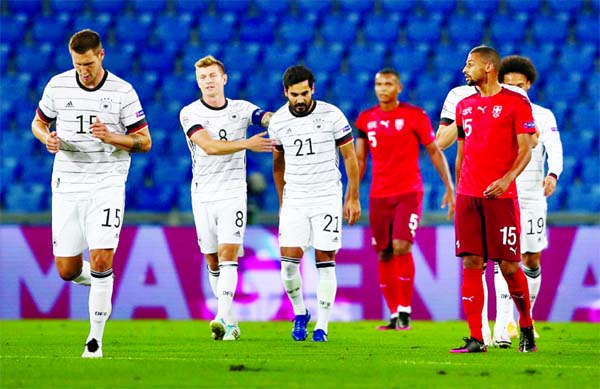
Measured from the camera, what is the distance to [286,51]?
1873 centimetres

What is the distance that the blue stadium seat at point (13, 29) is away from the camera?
1941cm

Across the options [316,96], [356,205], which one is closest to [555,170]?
[356,205]

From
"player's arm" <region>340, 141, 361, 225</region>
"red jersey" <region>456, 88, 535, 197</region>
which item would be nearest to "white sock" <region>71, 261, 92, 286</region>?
"player's arm" <region>340, 141, 361, 225</region>

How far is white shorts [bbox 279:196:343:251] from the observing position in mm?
9797

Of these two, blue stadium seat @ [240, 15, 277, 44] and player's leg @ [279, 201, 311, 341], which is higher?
blue stadium seat @ [240, 15, 277, 44]

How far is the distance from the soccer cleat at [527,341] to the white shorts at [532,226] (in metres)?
1.63

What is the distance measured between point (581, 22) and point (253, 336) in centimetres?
1091

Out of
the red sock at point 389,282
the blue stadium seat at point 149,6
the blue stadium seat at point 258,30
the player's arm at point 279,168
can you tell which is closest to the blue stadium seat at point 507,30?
the blue stadium seat at point 258,30

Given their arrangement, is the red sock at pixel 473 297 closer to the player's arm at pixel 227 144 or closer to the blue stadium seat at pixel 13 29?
the player's arm at pixel 227 144

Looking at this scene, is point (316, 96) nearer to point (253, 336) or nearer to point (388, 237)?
point (388, 237)

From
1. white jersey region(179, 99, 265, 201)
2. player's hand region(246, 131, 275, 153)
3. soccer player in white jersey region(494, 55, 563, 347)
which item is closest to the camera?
player's hand region(246, 131, 275, 153)

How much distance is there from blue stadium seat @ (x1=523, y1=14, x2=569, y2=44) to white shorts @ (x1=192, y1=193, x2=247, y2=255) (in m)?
10.3

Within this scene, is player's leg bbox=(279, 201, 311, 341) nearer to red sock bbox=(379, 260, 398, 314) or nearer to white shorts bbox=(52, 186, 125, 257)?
white shorts bbox=(52, 186, 125, 257)

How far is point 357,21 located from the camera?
19406mm
